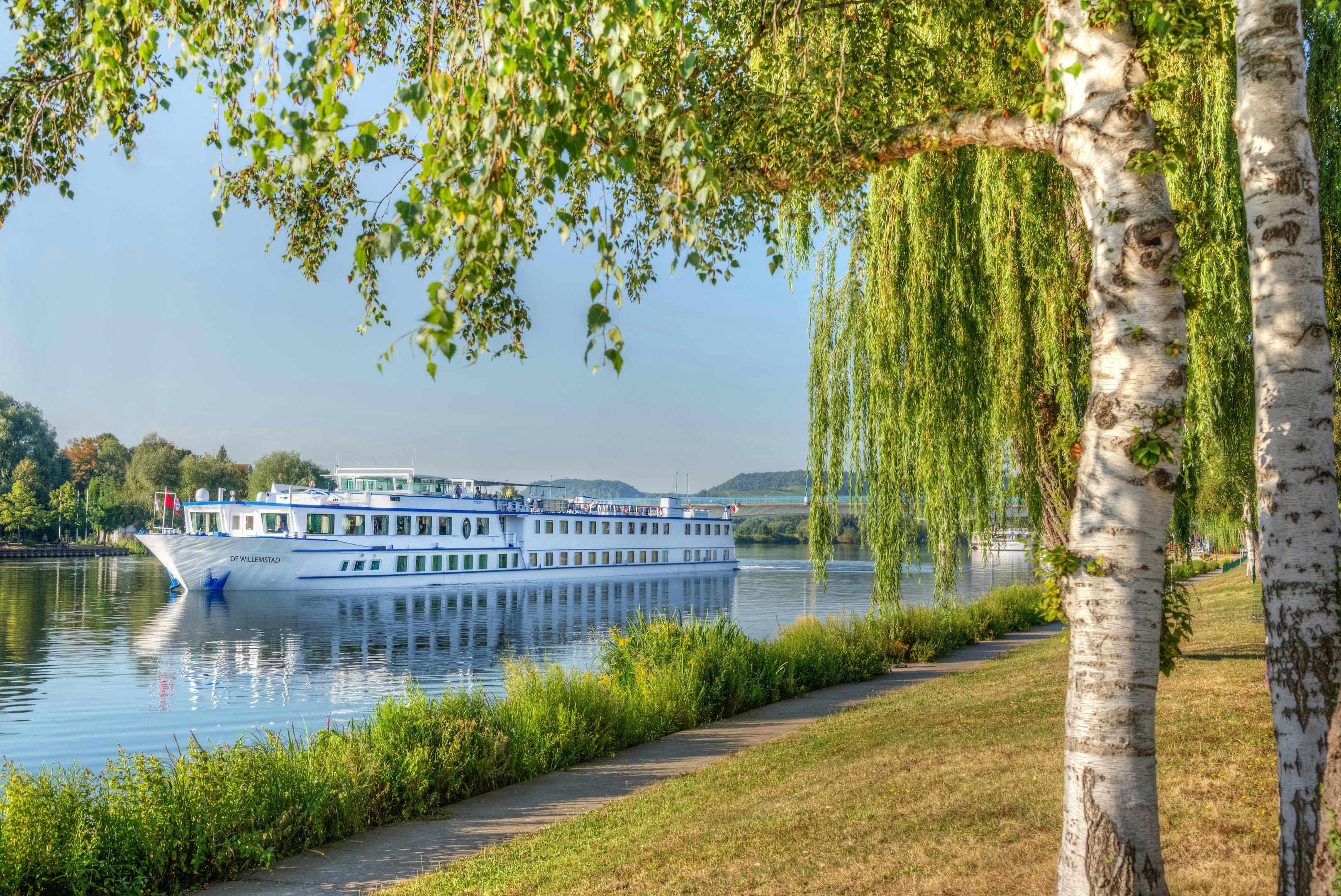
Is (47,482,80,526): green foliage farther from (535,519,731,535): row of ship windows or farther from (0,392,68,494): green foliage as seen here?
(535,519,731,535): row of ship windows

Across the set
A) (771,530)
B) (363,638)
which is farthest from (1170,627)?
(771,530)

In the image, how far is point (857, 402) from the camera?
9727mm

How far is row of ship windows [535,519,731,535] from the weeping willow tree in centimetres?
5149

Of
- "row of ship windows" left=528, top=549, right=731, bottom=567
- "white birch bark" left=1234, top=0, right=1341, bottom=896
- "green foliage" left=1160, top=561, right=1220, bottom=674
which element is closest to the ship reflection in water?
"row of ship windows" left=528, top=549, right=731, bottom=567

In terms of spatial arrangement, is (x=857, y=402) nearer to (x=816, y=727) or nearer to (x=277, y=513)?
(x=816, y=727)

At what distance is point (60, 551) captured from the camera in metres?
81.9

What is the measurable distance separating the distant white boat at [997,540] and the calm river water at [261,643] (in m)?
9.61

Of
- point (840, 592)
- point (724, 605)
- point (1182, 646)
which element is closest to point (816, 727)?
point (1182, 646)

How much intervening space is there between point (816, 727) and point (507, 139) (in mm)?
10769

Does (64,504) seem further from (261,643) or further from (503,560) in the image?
(261,643)

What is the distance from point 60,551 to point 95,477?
22273mm

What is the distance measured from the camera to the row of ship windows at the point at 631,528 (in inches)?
2379

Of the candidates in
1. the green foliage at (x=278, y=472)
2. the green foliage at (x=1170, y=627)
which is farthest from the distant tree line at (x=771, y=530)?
the green foliage at (x=1170, y=627)

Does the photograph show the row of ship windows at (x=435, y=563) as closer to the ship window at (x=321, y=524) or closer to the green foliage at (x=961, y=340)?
the ship window at (x=321, y=524)
